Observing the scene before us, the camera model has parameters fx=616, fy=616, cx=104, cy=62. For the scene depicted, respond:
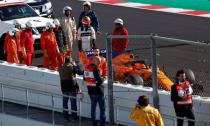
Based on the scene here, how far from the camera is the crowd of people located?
37.7 ft

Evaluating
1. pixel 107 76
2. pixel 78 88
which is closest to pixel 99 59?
pixel 107 76

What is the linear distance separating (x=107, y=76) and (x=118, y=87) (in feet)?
2.55

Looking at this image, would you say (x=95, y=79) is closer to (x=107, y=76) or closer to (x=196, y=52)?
(x=107, y=76)

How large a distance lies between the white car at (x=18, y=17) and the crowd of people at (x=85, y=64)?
164 centimetres

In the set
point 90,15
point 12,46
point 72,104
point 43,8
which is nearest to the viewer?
point 72,104

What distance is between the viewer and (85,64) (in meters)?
12.8

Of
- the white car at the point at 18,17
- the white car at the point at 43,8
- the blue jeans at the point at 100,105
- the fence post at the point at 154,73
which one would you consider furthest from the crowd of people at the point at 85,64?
the white car at the point at 43,8

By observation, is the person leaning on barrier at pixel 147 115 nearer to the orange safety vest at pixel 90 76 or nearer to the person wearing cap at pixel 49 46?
the orange safety vest at pixel 90 76

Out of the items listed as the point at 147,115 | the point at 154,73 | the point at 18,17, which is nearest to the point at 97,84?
the point at 154,73

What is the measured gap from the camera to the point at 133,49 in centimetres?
1321

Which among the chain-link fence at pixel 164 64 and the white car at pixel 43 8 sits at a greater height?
the white car at pixel 43 8

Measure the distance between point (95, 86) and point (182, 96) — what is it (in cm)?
193

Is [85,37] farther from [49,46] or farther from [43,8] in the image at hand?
[43,8]

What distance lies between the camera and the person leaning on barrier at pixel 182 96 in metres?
11.6
